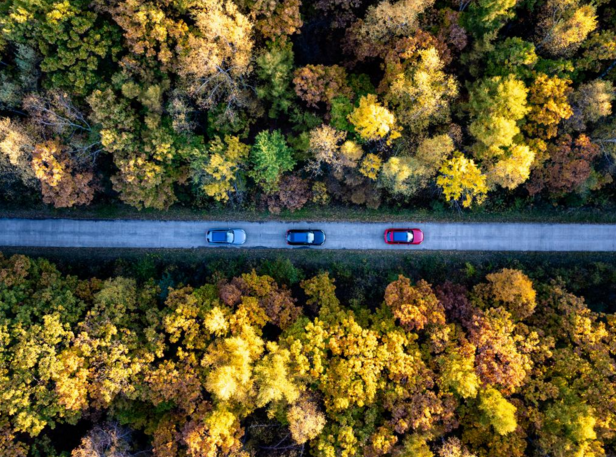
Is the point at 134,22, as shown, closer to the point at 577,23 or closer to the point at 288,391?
the point at 288,391

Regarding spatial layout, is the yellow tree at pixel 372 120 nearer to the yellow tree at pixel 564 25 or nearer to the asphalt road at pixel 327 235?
the asphalt road at pixel 327 235

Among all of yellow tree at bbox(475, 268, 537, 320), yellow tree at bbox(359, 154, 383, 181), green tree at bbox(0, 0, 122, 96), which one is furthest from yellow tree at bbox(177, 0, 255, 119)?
yellow tree at bbox(475, 268, 537, 320)

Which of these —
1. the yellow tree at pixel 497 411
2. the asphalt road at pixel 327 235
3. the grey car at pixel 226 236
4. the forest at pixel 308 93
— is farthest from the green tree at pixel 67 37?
the yellow tree at pixel 497 411

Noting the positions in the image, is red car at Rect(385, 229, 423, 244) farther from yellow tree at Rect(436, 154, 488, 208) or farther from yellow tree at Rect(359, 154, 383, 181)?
yellow tree at Rect(359, 154, 383, 181)

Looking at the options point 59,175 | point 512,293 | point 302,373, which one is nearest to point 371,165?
point 512,293

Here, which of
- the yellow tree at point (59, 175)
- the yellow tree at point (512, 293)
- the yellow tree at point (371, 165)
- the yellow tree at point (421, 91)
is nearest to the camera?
the yellow tree at point (421, 91)

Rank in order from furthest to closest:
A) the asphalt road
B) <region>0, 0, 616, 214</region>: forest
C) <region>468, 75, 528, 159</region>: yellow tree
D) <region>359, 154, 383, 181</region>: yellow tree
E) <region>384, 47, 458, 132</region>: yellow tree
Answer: the asphalt road < <region>359, 154, 383, 181</region>: yellow tree < <region>384, 47, 458, 132</region>: yellow tree < <region>0, 0, 616, 214</region>: forest < <region>468, 75, 528, 159</region>: yellow tree

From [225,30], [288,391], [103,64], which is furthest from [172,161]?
[288,391]
